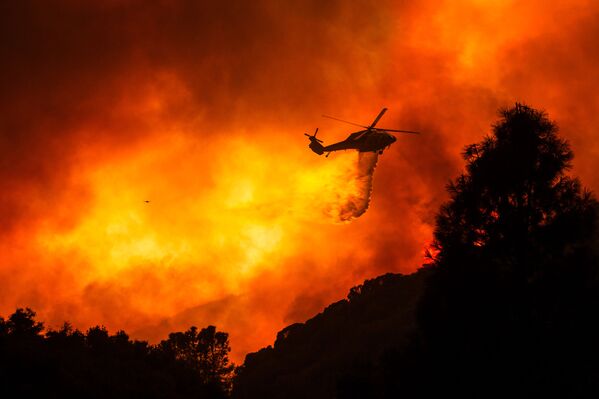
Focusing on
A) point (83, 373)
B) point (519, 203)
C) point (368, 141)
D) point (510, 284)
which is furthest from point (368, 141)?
point (510, 284)

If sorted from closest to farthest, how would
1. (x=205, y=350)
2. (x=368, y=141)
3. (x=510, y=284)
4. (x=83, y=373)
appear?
(x=510, y=284)
(x=83, y=373)
(x=368, y=141)
(x=205, y=350)

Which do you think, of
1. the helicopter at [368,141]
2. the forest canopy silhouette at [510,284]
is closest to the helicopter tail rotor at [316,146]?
the helicopter at [368,141]

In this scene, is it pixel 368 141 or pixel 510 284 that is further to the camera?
pixel 368 141

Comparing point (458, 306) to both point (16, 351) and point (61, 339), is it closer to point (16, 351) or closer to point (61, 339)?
point (16, 351)

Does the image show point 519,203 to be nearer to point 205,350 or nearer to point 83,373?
point 83,373

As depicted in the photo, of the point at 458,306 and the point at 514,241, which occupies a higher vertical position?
the point at 514,241

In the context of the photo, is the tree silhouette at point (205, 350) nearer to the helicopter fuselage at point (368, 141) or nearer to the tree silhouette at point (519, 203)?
the helicopter fuselage at point (368, 141)

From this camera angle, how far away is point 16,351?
137ft

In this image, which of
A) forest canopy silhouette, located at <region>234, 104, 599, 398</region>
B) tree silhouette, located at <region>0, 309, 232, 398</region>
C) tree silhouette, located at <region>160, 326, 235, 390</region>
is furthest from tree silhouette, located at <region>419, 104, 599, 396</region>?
tree silhouette, located at <region>160, 326, 235, 390</region>

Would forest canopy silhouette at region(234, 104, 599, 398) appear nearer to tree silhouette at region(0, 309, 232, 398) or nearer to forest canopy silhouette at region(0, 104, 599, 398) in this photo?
forest canopy silhouette at region(0, 104, 599, 398)

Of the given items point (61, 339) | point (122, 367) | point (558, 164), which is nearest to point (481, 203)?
point (558, 164)

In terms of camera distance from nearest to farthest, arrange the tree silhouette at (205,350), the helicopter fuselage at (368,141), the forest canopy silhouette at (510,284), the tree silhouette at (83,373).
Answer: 1. the forest canopy silhouette at (510,284)
2. the tree silhouette at (83,373)
3. the helicopter fuselage at (368,141)
4. the tree silhouette at (205,350)

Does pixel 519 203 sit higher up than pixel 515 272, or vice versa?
pixel 519 203

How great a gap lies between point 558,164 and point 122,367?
48.8 m
